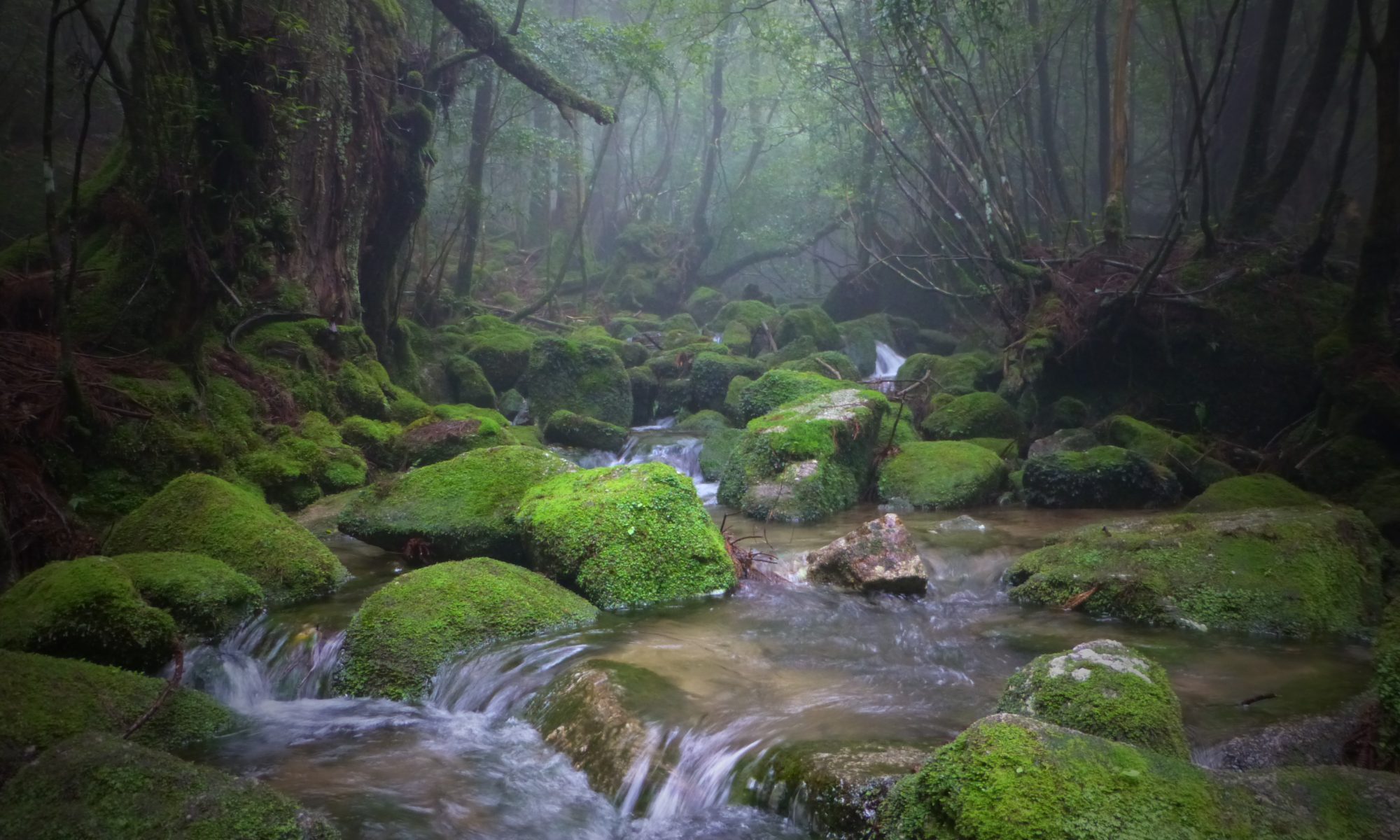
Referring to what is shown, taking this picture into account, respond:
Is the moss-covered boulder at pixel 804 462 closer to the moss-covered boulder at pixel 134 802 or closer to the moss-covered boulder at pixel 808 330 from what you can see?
the moss-covered boulder at pixel 134 802

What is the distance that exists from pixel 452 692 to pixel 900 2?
465 inches

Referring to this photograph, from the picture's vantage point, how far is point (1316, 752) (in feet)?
11.8

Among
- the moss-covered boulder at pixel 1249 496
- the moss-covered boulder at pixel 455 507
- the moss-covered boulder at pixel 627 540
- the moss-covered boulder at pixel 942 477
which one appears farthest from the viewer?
the moss-covered boulder at pixel 942 477

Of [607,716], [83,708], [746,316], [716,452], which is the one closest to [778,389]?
[716,452]

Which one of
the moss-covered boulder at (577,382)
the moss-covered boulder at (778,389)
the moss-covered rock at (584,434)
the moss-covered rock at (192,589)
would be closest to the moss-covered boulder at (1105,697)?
the moss-covered rock at (192,589)

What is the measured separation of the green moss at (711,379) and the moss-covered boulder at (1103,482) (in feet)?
22.5

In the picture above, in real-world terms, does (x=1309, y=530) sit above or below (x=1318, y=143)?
below

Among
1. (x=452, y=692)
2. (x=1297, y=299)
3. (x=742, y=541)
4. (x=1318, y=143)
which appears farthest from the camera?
(x=1318, y=143)

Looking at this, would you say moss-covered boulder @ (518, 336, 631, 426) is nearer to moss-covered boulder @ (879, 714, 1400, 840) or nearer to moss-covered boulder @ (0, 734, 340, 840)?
moss-covered boulder @ (0, 734, 340, 840)

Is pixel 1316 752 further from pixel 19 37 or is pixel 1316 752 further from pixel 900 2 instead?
pixel 19 37

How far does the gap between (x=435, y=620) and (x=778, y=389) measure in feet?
25.9

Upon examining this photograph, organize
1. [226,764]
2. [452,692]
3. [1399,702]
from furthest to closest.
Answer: [452,692] → [226,764] → [1399,702]

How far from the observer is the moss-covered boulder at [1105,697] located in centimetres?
345

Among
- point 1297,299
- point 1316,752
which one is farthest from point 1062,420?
point 1316,752
